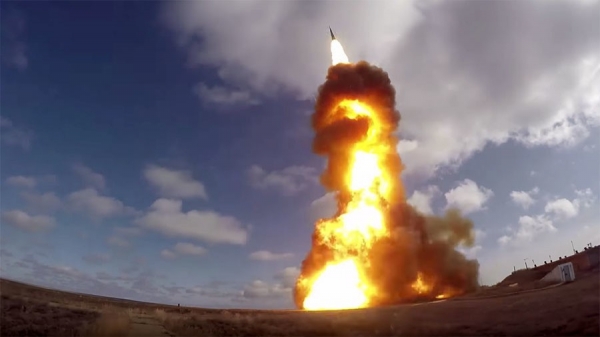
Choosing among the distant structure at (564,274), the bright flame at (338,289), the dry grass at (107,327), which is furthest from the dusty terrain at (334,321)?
the bright flame at (338,289)

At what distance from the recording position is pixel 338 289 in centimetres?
6988

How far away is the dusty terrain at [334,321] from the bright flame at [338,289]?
26100mm

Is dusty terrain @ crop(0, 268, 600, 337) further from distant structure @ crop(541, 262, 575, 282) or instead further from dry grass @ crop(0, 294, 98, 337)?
distant structure @ crop(541, 262, 575, 282)

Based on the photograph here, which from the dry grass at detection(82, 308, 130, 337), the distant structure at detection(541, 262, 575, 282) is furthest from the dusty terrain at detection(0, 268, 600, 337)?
the distant structure at detection(541, 262, 575, 282)

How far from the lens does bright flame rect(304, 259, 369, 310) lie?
67.9 meters

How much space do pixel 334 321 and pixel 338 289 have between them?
105ft

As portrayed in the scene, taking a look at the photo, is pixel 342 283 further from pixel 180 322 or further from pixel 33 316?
pixel 33 316

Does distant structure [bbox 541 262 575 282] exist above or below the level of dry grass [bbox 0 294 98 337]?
above

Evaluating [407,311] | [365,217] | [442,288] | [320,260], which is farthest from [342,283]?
[407,311]

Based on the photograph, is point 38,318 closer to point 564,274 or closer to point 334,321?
point 334,321

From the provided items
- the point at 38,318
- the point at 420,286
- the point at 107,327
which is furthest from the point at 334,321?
the point at 420,286

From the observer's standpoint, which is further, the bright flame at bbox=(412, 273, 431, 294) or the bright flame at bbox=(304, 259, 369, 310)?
the bright flame at bbox=(412, 273, 431, 294)

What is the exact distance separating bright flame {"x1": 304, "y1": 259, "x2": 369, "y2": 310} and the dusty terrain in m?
26.1

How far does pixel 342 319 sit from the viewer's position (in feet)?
129
